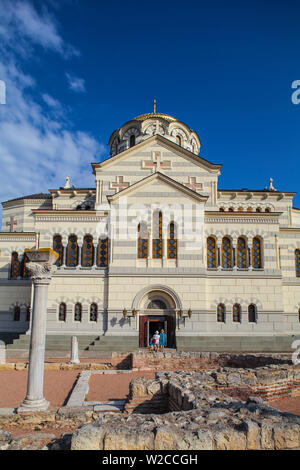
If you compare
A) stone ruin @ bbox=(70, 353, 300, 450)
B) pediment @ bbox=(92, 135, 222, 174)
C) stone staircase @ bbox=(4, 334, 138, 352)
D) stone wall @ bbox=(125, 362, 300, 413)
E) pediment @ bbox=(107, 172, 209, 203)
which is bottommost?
stone staircase @ bbox=(4, 334, 138, 352)

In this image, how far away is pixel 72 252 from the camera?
26.9 meters

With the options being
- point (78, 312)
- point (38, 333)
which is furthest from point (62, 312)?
point (38, 333)

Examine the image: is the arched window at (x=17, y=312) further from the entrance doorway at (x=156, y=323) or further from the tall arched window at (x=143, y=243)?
the tall arched window at (x=143, y=243)

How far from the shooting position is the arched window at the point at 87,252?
2656 centimetres

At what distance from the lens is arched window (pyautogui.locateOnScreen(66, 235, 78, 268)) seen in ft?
87.5

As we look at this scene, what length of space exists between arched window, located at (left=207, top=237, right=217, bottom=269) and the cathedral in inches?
3.1

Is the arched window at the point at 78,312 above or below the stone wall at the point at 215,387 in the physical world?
above

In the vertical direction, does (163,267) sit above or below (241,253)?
below

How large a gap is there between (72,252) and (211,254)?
11.0 meters

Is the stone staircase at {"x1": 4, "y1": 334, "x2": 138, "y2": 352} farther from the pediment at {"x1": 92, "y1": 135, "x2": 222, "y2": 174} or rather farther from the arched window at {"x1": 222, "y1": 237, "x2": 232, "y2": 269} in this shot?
the pediment at {"x1": 92, "y1": 135, "x2": 222, "y2": 174}

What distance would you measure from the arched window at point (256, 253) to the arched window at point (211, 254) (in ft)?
10.0

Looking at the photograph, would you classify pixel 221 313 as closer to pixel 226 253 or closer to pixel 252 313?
pixel 252 313

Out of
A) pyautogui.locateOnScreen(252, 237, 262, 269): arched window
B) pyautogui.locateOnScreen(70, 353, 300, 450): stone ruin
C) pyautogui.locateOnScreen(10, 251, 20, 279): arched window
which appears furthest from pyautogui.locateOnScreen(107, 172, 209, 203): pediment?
pyautogui.locateOnScreen(70, 353, 300, 450): stone ruin

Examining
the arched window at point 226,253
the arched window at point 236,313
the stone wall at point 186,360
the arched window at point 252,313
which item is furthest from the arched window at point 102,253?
the arched window at point 252,313
